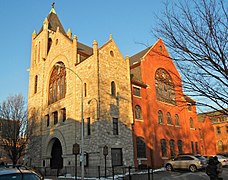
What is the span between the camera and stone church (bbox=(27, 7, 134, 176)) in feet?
77.2

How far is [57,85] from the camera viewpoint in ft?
105

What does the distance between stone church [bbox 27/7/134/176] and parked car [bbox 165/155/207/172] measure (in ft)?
15.2

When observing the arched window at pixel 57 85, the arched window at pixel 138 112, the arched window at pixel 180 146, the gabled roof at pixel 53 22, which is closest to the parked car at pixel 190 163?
the arched window at pixel 138 112

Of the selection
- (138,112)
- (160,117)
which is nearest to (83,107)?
(138,112)

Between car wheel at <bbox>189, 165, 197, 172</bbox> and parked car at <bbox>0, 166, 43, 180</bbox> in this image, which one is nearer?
parked car at <bbox>0, 166, 43, 180</bbox>

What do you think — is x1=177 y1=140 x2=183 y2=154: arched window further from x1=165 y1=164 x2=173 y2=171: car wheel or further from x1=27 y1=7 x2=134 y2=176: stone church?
x1=27 y1=7 x2=134 y2=176: stone church

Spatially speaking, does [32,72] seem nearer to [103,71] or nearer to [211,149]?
[103,71]

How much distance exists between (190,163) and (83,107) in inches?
467

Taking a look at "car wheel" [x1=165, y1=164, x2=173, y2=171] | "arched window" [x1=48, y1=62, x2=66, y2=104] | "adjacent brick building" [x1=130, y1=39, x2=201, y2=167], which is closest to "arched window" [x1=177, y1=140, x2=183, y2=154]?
"adjacent brick building" [x1=130, y1=39, x2=201, y2=167]

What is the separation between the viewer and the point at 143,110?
29.8m

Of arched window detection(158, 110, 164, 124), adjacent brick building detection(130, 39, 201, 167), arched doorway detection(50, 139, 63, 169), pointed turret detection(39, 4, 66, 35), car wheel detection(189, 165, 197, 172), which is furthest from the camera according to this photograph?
pointed turret detection(39, 4, 66, 35)

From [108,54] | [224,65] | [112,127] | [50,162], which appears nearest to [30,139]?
[50,162]

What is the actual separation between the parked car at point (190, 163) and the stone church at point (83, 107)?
15.2 feet

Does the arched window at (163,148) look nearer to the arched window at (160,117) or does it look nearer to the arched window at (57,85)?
the arched window at (160,117)
